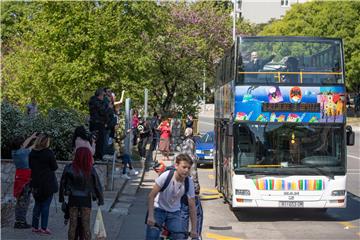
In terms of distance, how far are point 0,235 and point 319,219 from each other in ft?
25.1

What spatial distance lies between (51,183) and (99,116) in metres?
6.46

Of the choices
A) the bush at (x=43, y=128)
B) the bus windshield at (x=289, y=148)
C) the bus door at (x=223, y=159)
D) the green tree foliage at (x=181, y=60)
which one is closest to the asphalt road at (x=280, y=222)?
the bus door at (x=223, y=159)

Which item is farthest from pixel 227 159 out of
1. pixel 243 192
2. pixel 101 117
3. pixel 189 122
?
pixel 189 122

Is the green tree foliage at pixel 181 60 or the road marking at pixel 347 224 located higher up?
the green tree foliage at pixel 181 60

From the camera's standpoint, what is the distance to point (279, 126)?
14.5m

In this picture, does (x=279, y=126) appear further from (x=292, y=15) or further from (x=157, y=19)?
(x=292, y=15)

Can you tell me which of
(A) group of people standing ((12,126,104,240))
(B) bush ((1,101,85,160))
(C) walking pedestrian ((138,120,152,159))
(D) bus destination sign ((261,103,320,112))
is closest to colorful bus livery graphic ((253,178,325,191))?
(D) bus destination sign ((261,103,320,112))

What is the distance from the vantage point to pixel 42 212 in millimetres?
10750

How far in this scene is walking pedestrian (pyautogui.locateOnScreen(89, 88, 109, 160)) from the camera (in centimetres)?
1652

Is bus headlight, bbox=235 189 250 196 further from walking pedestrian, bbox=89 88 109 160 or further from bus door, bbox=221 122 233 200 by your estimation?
walking pedestrian, bbox=89 88 109 160

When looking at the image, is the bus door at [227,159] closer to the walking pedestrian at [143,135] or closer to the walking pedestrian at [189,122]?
the walking pedestrian at [143,135]

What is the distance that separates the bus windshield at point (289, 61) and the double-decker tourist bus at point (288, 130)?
2cm

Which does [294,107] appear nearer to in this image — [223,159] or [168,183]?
[223,159]

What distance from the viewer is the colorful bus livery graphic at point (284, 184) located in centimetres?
1430
